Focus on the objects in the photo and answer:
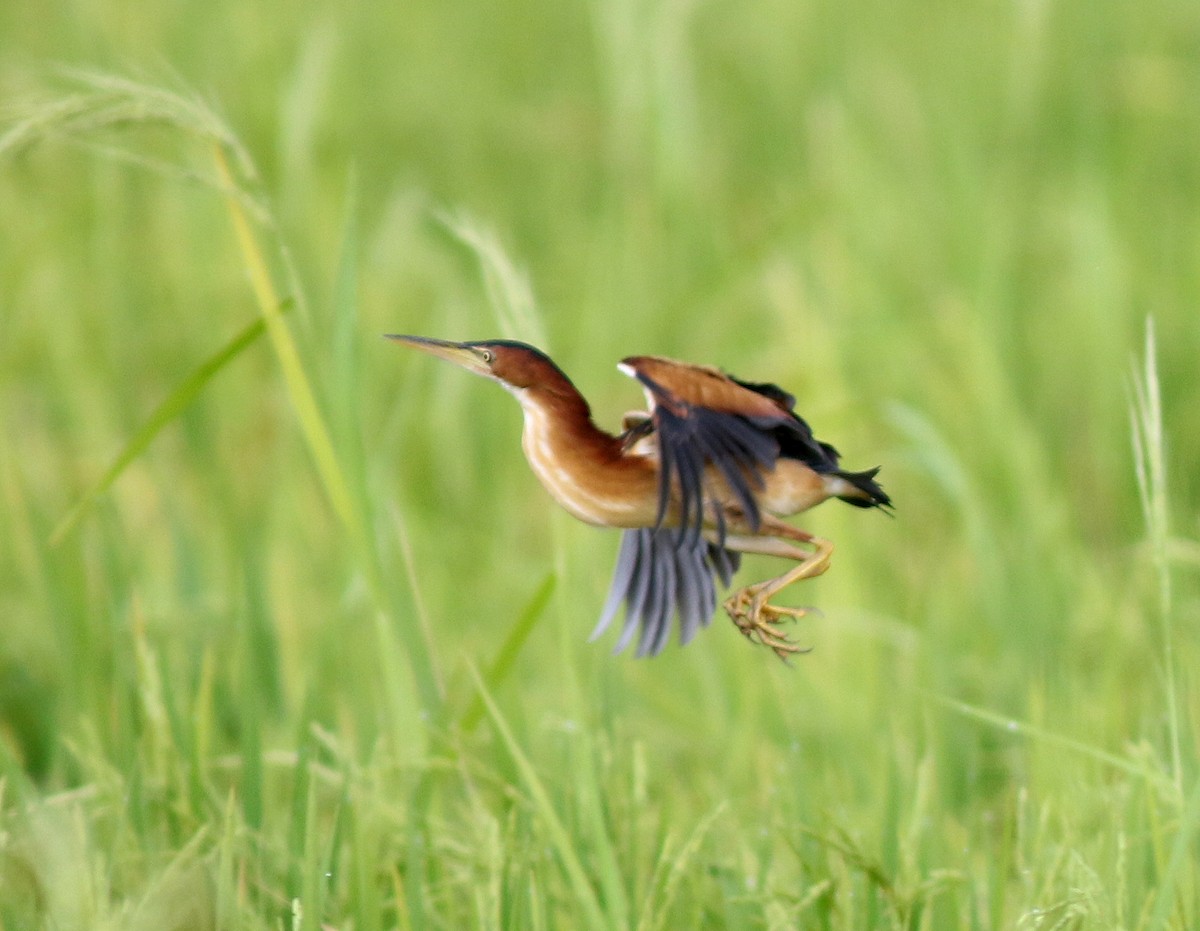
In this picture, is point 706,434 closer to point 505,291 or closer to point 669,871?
point 505,291

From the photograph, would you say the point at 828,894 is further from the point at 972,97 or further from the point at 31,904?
the point at 972,97

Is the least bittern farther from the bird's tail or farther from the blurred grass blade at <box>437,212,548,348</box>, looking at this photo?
the blurred grass blade at <box>437,212,548,348</box>

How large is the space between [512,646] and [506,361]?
1.16 m

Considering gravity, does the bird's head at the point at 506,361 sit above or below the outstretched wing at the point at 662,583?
above

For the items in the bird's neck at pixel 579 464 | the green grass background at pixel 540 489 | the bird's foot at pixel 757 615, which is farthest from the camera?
the green grass background at pixel 540 489

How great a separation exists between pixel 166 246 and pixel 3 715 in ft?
6.98

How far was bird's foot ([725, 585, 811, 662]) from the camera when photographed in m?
1.29

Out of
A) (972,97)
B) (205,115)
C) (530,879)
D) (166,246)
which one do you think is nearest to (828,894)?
(530,879)

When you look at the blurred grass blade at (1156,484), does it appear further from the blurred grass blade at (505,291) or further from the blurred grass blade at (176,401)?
the blurred grass blade at (176,401)

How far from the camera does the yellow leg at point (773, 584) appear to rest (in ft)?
3.99

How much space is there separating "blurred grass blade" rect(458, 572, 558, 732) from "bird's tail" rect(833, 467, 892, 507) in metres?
1.02

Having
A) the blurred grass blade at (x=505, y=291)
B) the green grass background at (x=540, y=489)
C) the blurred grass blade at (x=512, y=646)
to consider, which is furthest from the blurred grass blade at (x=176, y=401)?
the blurred grass blade at (x=512, y=646)

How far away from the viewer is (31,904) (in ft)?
7.20

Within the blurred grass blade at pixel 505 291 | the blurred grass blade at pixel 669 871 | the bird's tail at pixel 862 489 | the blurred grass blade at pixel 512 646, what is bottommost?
the blurred grass blade at pixel 669 871
